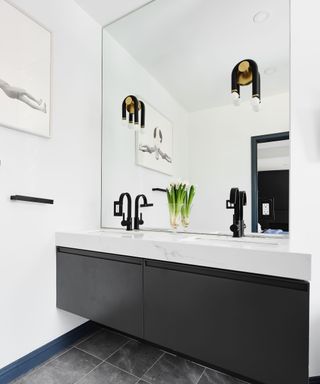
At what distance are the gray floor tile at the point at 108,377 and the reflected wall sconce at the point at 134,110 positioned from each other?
5.69 feet

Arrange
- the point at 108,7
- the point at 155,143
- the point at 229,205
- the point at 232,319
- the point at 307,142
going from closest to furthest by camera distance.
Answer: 1. the point at 232,319
2. the point at 307,142
3. the point at 229,205
4. the point at 108,7
5. the point at 155,143

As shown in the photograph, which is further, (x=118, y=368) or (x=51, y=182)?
(x=51, y=182)

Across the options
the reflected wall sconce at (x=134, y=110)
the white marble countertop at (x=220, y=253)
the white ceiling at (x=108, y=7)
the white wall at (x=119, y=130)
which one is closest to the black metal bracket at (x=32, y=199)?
the white marble countertop at (x=220, y=253)

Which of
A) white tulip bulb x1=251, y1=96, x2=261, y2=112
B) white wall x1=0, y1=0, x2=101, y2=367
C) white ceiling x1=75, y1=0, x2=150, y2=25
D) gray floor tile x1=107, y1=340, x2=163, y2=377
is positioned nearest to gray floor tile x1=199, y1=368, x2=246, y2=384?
gray floor tile x1=107, y1=340, x2=163, y2=377

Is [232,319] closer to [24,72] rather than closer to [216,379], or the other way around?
[216,379]

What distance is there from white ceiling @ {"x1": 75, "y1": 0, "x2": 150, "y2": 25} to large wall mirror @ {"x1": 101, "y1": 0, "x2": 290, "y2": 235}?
0.06 metres

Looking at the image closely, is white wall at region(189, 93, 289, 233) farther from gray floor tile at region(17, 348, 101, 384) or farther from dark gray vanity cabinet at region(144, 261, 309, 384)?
gray floor tile at region(17, 348, 101, 384)

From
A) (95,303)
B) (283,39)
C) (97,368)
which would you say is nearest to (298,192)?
(283,39)

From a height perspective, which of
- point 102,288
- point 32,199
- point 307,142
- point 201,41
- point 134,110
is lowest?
point 102,288

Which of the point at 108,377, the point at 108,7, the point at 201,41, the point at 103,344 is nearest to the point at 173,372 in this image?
the point at 108,377

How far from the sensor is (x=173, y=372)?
144 centimetres

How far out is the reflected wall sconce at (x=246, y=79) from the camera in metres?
1.46

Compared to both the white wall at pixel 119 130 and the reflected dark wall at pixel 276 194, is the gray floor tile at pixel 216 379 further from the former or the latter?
the white wall at pixel 119 130

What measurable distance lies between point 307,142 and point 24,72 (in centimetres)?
171
